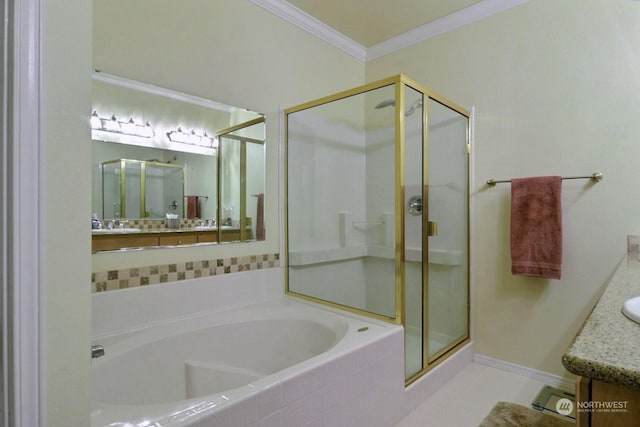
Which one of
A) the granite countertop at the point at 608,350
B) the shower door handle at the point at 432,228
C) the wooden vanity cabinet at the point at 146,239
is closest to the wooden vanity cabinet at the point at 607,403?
the granite countertop at the point at 608,350

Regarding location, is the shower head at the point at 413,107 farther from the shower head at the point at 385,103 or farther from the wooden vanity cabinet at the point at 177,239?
the wooden vanity cabinet at the point at 177,239

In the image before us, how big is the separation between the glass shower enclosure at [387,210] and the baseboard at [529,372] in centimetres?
18

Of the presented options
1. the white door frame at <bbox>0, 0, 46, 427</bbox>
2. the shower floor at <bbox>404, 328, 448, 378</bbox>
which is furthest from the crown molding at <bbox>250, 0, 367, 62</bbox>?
the shower floor at <bbox>404, 328, 448, 378</bbox>

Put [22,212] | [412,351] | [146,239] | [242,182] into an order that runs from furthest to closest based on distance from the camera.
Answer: [242,182]
[412,351]
[146,239]
[22,212]

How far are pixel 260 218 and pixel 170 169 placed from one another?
61 centimetres

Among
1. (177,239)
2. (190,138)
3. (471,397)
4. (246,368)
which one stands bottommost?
(471,397)

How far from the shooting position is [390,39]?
8.82 feet

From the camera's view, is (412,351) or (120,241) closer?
(120,241)

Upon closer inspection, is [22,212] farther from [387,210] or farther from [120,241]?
[387,210]

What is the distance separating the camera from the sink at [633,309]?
0.75m

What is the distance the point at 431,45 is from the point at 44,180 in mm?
2662

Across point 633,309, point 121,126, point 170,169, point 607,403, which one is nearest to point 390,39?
point 170,169

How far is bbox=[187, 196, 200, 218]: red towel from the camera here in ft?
6.10

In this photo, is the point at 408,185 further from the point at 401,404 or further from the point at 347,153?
the point at 401,404
